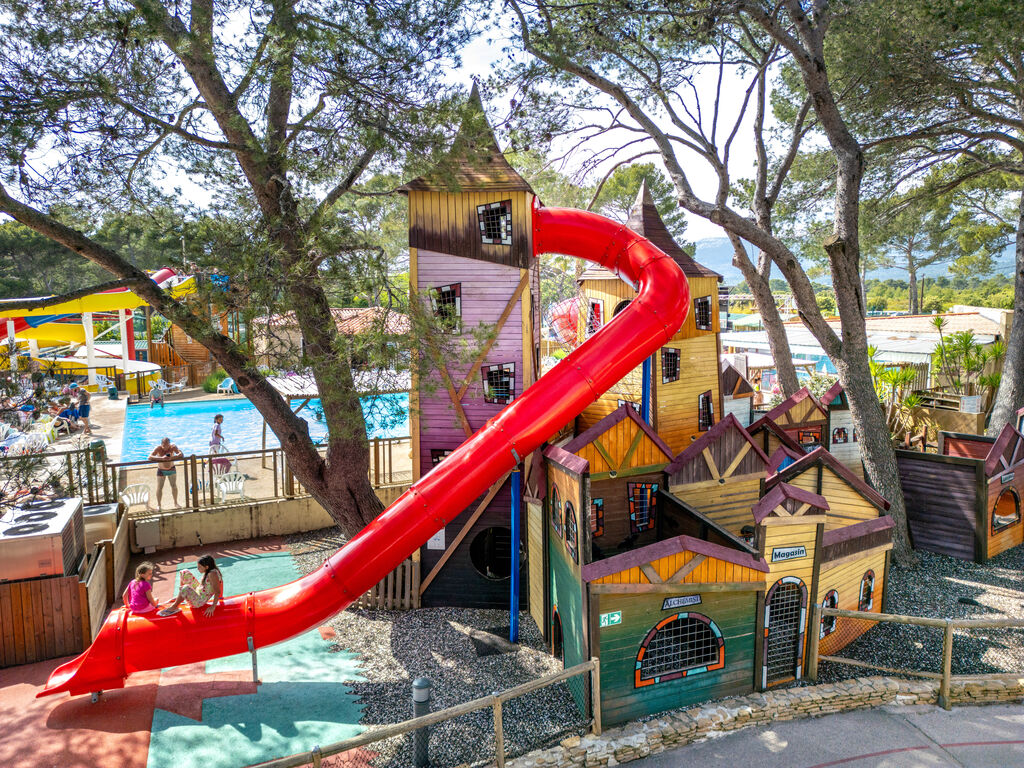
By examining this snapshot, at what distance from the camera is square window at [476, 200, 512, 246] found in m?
9.75

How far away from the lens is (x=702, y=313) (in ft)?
42.9

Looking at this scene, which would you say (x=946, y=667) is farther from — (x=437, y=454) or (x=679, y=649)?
(x=437, y=454)

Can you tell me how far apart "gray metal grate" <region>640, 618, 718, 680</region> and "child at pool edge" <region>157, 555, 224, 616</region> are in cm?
492

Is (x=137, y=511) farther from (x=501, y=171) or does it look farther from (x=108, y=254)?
(x=501, y=171)

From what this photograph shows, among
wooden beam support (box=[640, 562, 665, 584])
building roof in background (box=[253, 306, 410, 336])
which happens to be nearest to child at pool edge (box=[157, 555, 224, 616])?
building roof in background (box=[253, 306, 410, 336])

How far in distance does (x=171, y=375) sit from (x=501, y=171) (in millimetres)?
26785

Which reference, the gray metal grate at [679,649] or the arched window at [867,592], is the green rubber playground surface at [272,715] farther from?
the arched window at [867,592]

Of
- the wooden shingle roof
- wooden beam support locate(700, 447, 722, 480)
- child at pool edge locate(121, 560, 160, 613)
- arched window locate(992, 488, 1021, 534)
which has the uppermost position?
the wooden shingle roof

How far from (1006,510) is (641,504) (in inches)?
338

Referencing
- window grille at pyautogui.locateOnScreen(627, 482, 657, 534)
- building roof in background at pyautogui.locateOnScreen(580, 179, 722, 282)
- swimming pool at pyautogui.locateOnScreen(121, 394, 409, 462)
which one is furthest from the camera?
swimming pool at pyautogui.locateOnScreen(121, 394, 409, 462)

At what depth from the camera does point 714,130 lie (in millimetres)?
13648

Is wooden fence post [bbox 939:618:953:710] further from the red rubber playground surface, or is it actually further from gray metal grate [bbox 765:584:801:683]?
the red rubber playground surface

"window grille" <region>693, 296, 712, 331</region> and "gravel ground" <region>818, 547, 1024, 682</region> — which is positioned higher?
"window grille" <region>693, 296, 712, 331</region>

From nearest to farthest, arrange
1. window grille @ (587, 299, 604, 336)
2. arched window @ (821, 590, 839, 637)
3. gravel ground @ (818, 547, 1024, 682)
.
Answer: arched window @ (821, 590, 839, 637)
gravel ground @ (818, 547, 1024, 682)
window grille @ (587, 299, 604, 336)
